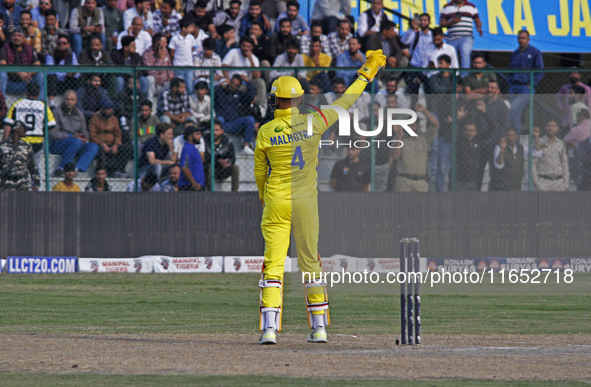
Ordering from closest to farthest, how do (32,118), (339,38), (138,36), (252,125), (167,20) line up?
(32,118) < (252,125) < (138,36) < (339,38) < (167,20)

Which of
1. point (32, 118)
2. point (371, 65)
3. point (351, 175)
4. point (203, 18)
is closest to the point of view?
point (371, 65)

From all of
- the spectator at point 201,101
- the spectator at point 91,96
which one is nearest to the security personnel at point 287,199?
the spectator at point 201,101

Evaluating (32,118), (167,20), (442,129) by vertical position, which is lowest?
(442,129)

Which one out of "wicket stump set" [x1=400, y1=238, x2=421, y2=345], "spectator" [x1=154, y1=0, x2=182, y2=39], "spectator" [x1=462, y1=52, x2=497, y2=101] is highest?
"spectator" [x1=154, y1=0, x2=182, y2=39]

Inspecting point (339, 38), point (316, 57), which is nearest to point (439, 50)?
point (339, 38)

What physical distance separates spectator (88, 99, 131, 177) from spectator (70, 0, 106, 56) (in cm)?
258

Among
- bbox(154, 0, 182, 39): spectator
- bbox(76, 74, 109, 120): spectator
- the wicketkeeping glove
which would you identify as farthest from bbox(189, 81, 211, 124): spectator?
the wicketkeeping glove

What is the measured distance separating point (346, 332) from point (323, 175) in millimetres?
6485

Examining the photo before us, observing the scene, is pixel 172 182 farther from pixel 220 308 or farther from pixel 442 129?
pixel 442 129

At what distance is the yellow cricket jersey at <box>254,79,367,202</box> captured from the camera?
32.2 ft

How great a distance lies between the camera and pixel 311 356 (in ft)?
29.6

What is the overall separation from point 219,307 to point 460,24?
420 inches

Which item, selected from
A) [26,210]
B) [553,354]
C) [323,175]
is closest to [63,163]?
[26,210]

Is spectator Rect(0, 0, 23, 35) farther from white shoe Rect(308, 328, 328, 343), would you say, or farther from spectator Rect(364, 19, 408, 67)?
white shoe Rect(308, 328, 328, 343)
